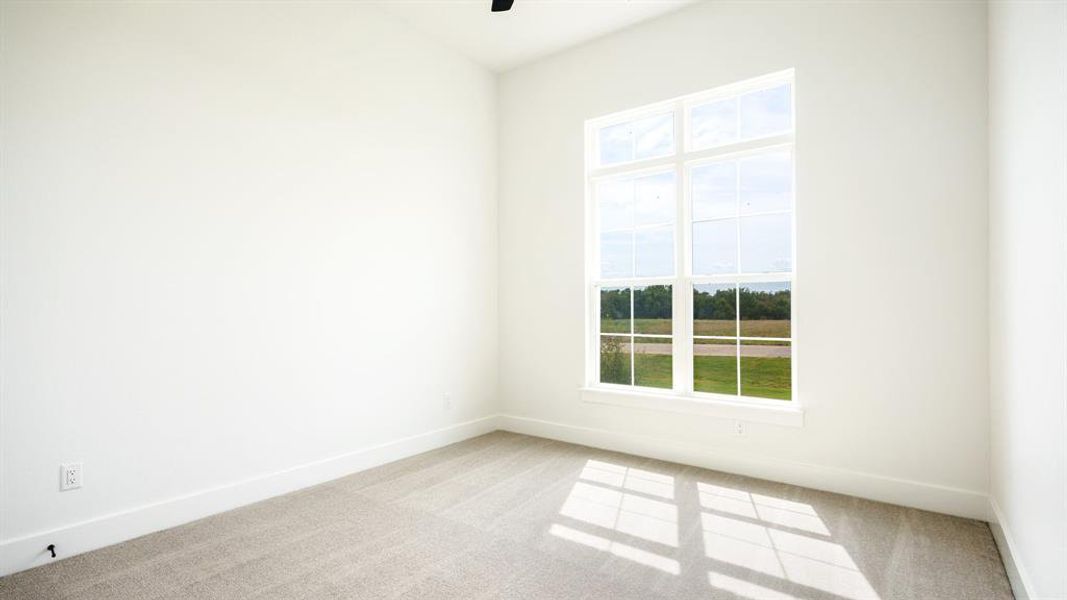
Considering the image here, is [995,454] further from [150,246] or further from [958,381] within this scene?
[150,246]

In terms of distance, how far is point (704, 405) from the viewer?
143 inches

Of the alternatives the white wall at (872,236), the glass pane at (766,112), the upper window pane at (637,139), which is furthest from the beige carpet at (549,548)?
the upper window pane at (637,139)

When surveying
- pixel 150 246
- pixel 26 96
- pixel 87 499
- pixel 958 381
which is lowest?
pixel 87 499

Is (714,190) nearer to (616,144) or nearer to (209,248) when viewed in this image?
(616,144)

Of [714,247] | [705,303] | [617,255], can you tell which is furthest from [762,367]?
[617,255]

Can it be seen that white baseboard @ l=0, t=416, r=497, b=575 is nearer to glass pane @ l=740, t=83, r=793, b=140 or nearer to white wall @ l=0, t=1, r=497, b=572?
white wall @ l=0, t=1, r=497, b=572

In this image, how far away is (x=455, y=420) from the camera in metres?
4.41

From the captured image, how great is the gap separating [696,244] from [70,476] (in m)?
3.85

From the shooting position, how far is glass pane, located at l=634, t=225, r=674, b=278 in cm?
398

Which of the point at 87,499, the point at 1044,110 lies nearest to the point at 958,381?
the point at 1044,110

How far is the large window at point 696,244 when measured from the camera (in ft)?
11.6

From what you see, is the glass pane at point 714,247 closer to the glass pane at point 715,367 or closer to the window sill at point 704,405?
the glass pane at point 715,367

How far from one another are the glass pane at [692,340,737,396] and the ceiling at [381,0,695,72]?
250 centimetres

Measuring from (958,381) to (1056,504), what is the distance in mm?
1494
